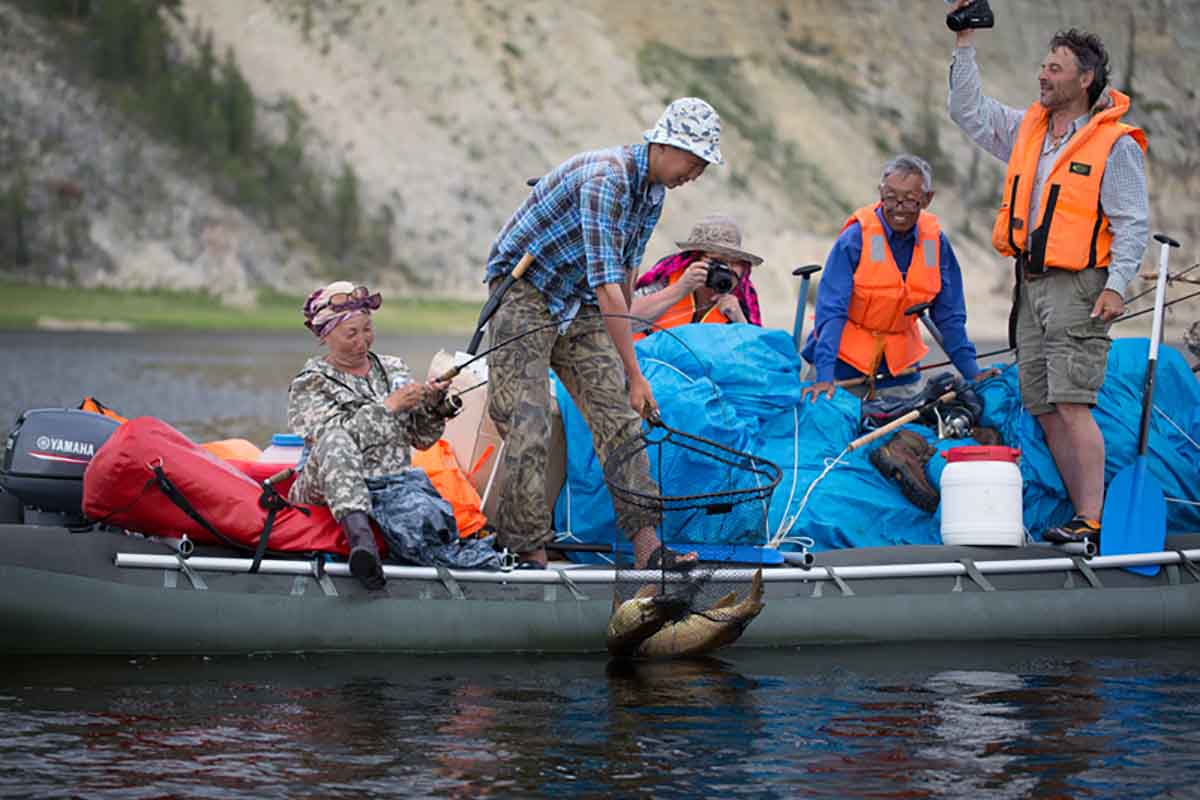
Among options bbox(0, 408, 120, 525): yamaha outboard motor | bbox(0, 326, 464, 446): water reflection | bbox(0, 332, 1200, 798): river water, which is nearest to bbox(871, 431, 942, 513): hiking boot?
bbox(0, 332, 1200, 798): river water

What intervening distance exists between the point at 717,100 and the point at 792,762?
49.1 m

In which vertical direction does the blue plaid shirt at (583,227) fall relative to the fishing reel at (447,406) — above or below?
above

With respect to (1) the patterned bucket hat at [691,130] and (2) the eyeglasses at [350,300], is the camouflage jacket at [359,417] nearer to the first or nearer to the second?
(2) the eyeglasses at [350,300]

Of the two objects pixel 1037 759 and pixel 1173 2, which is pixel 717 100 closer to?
pixel 1173 2

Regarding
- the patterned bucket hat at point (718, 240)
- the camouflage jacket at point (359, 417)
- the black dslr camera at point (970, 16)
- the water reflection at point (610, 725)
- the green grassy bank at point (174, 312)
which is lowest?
the water reflection at point (610, 725)

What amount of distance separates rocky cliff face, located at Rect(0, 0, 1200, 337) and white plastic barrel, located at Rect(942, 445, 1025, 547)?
34.6 m

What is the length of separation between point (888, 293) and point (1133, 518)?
1459 millimetres

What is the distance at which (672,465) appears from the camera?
280 inches

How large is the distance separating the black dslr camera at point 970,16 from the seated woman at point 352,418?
263 cm

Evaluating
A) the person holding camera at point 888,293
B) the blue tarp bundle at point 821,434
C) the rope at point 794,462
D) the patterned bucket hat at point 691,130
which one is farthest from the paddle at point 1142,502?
the patterned bucket hat at point 691,130

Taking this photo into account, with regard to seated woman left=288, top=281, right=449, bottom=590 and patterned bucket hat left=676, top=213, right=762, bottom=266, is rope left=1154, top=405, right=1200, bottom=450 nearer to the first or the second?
patterned bucket hat left=676, top=213, right=762, bottom=266

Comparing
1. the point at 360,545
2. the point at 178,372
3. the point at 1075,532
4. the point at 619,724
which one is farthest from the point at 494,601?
the point at 178,372

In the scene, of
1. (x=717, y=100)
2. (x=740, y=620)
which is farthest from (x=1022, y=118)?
(x=717, y=100)

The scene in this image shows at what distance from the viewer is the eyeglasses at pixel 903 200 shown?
25.6ft
